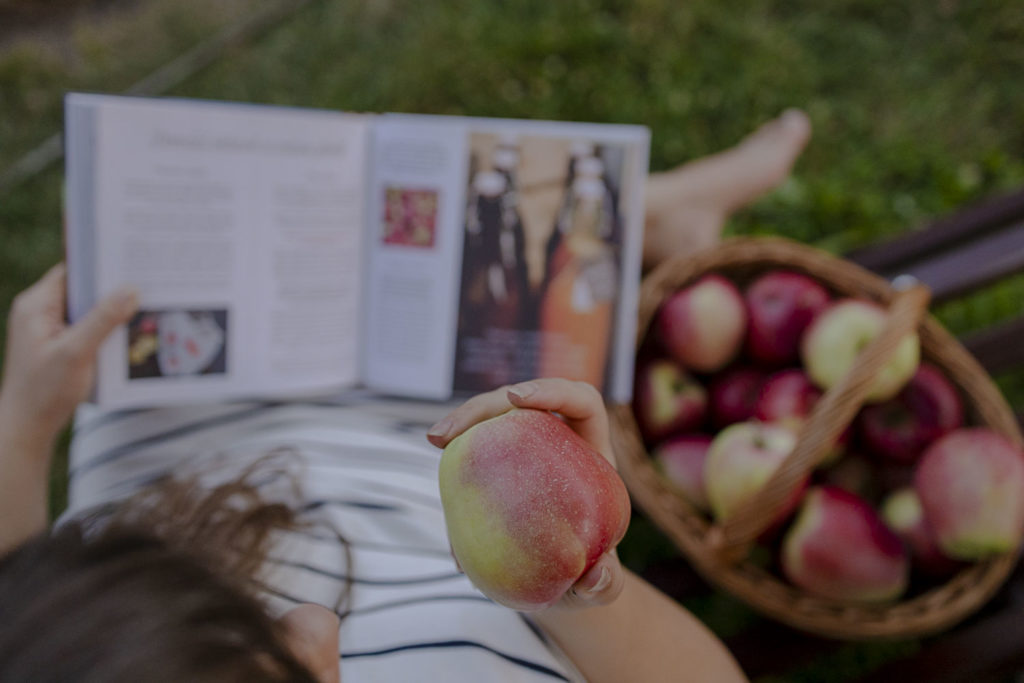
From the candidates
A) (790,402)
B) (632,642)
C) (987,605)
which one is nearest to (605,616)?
(632,642)

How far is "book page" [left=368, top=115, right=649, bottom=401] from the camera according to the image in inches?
30.5

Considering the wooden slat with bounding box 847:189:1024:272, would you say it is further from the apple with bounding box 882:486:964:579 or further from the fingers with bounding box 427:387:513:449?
the fingers with bounding box 427:387:513:449

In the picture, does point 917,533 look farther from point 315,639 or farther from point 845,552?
point 315,639

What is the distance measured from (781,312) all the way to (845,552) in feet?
0.89

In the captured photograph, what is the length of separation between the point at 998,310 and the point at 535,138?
36.8 inches

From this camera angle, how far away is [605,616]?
51 cm

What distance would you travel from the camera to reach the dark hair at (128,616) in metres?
0.40

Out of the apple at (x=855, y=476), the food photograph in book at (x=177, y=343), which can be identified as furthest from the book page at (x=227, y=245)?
the apple at (x=855, y=476)

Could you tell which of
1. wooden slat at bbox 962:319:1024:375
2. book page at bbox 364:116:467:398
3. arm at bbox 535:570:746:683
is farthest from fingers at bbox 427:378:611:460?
wooden slat at bbox 962:319:1024:375

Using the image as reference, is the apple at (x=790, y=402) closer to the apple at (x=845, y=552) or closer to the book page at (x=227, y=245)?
the apple at (x=845, y=552)

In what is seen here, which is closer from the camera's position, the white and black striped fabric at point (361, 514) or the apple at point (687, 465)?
the white and black striped fabric at point (361, 514)

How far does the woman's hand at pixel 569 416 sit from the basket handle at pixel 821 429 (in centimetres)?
23

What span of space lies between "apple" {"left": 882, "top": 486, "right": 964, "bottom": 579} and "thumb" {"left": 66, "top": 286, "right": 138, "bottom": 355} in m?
0.85

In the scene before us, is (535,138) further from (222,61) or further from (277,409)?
(222,61)
